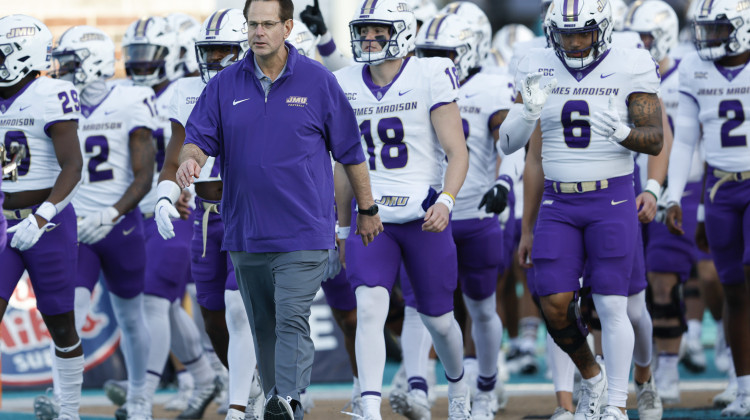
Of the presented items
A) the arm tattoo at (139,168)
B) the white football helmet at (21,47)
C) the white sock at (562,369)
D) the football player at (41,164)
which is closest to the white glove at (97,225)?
the arm tattoo at (139,168)

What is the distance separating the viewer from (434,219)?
6191 mm

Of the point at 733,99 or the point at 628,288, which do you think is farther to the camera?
the point at 733,99

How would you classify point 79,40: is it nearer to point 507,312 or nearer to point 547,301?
point 547,301

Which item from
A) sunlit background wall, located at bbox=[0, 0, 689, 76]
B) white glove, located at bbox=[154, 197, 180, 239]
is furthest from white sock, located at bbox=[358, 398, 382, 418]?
sunlit background wall, located at bbox=[0, 0, 689, 76]

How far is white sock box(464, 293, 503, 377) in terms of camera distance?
24.3ft

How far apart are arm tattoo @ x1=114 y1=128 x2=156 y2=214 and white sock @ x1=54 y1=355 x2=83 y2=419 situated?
2.79 feet

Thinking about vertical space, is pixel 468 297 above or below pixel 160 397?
above

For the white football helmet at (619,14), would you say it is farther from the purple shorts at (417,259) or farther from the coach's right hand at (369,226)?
the coach's right hand at (369,226)

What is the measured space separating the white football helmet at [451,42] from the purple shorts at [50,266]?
86.7 inches

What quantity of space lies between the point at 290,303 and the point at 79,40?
9.74ft

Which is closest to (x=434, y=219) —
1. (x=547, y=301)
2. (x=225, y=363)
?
(x=547, y=301)

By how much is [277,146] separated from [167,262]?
2329 millimetres

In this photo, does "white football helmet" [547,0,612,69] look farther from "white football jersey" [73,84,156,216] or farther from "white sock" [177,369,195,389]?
"white sock" [177,369,195,389]

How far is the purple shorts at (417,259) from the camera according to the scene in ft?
21.1
